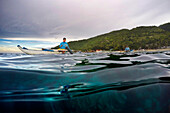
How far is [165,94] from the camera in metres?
1.60

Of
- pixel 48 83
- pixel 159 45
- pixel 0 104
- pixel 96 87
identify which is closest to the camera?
pixel 0 104

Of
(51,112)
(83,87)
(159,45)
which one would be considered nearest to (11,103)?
(51,112)

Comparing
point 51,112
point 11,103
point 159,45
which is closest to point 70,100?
point 51,112

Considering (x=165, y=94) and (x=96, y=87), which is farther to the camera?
(x=96, y=87)

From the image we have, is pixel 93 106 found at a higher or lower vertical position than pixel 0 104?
lower

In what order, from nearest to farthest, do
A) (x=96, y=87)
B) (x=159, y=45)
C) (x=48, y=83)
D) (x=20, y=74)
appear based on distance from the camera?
(x=96, y=87), (x=48, y=83), (x=20, y=74), (x=159, y=45)

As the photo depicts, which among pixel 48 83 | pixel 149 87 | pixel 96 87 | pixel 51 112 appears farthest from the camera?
pixel 48 83

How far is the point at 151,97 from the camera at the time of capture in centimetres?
155

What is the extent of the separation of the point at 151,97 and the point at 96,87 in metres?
0.91

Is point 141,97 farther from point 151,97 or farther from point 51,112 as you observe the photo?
point 51,112

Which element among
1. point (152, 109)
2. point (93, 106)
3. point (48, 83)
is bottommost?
point (152, 109)

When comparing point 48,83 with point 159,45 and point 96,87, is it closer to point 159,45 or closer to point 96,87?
point 96,87

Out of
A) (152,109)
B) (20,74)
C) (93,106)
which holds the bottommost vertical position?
(152,109)

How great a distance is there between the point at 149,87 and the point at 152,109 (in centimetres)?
39
